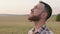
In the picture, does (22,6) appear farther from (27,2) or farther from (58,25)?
(58,25)

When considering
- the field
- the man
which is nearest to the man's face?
the man

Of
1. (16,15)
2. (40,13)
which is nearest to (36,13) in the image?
(40,13)

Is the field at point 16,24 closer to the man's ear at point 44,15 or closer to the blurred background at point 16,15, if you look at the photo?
the blurred background at point 16,15

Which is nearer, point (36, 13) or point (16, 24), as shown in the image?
point (36, 13)

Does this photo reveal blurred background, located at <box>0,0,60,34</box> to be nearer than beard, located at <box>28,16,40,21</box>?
No

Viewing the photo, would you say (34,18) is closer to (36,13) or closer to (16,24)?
(36,13)

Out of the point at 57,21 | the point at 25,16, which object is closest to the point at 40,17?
the point at 25,16

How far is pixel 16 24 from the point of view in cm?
132

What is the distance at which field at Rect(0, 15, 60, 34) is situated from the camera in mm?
1291

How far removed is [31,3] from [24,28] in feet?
0.84

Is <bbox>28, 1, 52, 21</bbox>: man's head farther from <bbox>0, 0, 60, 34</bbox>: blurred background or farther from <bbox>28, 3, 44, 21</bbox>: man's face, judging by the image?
<bbox>0, 0, 60, 34</bbox>: blurred background

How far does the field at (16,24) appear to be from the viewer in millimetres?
1291

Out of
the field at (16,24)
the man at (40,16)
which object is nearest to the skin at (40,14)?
the man at (40,16)

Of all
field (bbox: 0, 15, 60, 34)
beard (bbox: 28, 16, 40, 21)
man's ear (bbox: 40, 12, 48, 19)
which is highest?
man's ear (bbox: 40, 12, 48, 19)
